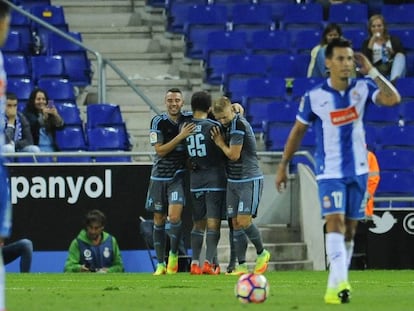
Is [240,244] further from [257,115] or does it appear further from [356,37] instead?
[356,37]

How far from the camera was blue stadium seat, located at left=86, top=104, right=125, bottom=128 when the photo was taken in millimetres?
20484

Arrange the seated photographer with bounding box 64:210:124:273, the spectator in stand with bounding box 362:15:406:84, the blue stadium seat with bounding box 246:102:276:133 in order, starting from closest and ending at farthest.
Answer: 1. the seated photographer with bounding box 64:210:124:273
2. the blue stadium seat with bounding box 246:102:276:133
3. the spectator in stand with bounding box 362:15:406:84

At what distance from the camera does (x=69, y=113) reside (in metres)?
20.4

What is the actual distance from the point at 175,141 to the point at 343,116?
6278 millimetres

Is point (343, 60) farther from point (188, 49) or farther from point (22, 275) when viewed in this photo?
point (188, 49)

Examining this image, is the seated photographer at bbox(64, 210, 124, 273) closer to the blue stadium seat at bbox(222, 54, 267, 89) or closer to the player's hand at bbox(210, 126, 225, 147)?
the player's hand at bbox(210, 126, 225, 147)

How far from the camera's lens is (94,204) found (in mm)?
19172

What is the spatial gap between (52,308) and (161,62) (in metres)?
14.3

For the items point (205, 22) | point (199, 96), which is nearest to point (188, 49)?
point (205, 22)

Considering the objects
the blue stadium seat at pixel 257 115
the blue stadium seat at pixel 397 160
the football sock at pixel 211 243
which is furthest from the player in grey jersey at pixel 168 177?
the blue stadium seat at pixel 397 160

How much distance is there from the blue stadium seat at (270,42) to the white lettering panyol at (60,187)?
4.94 m

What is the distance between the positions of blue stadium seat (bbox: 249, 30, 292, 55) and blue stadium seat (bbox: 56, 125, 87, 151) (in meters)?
4.27

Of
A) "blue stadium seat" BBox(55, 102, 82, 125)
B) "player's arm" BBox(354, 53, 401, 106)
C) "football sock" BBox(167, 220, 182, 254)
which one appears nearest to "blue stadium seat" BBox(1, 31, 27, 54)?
"blue stadium seat" BBox(55, 102, 82, 125)

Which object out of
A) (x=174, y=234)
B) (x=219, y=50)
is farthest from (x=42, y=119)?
(x=219, y=50)
